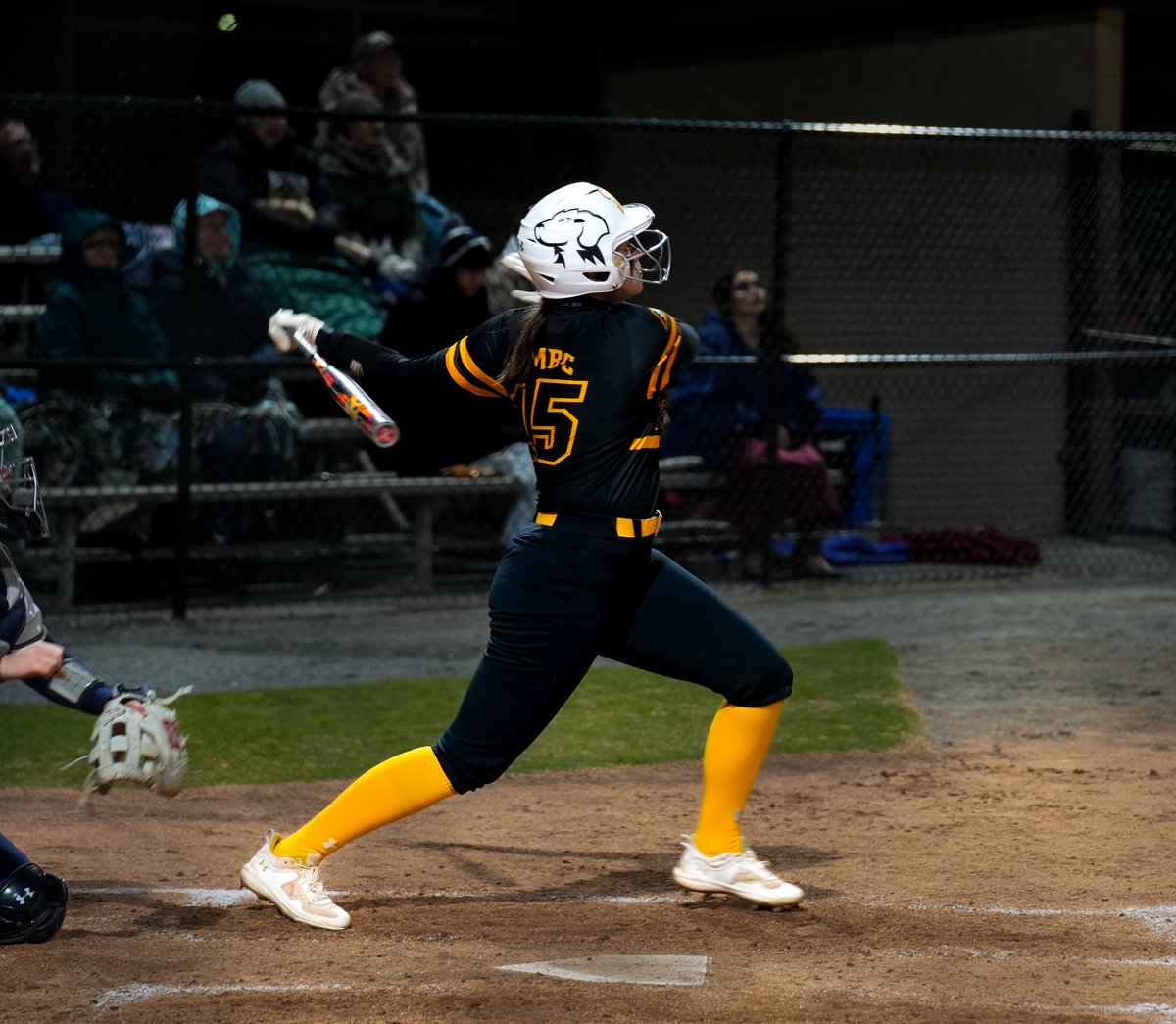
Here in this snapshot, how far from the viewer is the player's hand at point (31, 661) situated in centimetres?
417

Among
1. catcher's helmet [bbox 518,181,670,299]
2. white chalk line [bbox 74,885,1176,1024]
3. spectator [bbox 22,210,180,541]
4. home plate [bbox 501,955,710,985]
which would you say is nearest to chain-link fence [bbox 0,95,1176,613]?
spectator [bbox 22,210,180,541]

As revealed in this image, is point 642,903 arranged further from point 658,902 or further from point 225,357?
point 225,357

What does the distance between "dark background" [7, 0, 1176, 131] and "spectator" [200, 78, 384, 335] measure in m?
3.29

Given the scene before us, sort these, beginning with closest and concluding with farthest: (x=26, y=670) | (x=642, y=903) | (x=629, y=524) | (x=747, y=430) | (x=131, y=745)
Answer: (x=26, y=670) < (x=131, y=745) < (x=629, y=524) < (x=642, y=903) < (x=747, y=430)

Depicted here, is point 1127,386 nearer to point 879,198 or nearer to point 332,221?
point 879,198

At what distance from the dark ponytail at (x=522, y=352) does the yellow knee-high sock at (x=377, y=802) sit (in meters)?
0.96

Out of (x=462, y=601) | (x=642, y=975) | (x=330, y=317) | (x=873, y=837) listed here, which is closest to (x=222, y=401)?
(x=330, y=317)

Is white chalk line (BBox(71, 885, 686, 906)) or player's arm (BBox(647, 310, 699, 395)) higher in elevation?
player's arm (BBox(647, 310, 699, 395))

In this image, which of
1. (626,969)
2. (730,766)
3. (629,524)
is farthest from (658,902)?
(629,524)

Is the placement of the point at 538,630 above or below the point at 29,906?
above

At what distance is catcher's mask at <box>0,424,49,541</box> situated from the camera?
423 cm

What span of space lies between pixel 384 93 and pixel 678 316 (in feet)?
11.3

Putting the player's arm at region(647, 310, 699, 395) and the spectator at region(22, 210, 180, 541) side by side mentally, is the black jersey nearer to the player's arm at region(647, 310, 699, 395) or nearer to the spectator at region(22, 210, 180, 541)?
the player's arm at region(647, 310, 699, 395)

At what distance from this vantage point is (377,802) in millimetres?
4469
